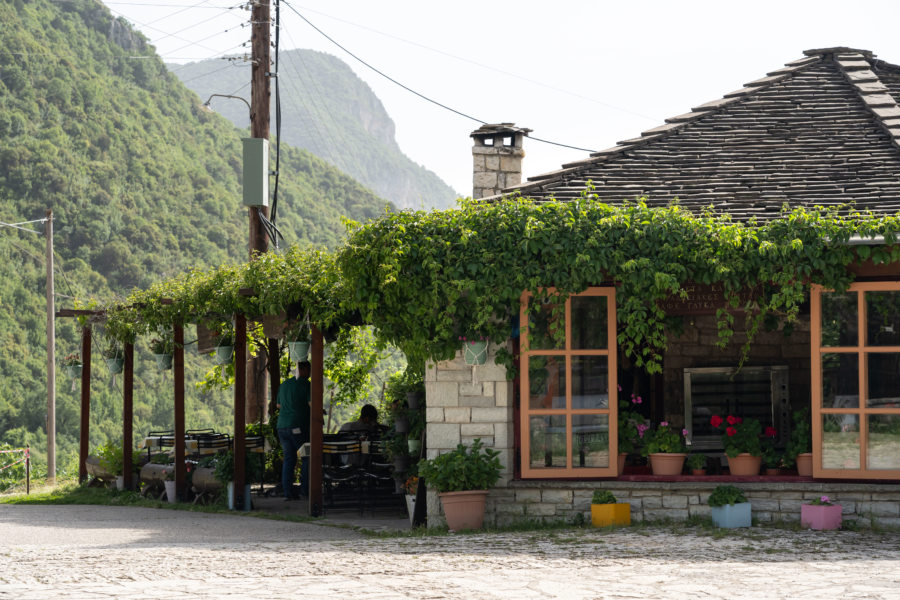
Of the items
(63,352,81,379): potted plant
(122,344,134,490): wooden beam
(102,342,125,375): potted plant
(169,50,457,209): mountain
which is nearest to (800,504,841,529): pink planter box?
(122,344,134,490): wooden beam

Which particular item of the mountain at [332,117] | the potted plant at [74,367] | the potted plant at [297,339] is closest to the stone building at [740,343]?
the potted plant at [297,339]

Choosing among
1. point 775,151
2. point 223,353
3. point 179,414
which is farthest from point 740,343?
point 179,414

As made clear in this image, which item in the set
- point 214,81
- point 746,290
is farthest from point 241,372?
point 214,81

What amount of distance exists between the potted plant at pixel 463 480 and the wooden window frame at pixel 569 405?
1.34 feet

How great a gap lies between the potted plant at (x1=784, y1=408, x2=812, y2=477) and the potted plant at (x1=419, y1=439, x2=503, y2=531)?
277 cm

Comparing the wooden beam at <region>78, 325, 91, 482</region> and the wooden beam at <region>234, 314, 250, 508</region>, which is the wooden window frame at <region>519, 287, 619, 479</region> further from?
the wooden beam at <region>78, 325, 91, 482</region>

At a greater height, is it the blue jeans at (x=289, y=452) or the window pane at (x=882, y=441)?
the window pane at (x=882, y=441)

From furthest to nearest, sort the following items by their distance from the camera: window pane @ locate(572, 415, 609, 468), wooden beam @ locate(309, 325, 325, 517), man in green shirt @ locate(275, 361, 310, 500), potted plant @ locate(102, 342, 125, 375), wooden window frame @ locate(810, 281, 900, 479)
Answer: potted plant @ locate(102, 342, 125, 375)
man in green shirt @ locate(275, 361, 310, 500)
wooden beam @ locate(309, 325, 325, 517)
window pane @ locate(572, 415, 609, 468)
wooden window frame @ locate(810, 281, 900, 479)

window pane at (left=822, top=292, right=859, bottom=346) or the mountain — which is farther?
the mountain

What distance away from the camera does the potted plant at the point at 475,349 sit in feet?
33.3

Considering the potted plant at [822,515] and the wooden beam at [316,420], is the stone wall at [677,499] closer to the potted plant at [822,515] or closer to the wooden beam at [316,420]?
the potted plant at [822,515]

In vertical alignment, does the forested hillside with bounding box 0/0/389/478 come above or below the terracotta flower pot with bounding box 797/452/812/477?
above

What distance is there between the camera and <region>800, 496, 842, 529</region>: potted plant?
31.3ft

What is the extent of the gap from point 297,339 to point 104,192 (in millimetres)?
36578
